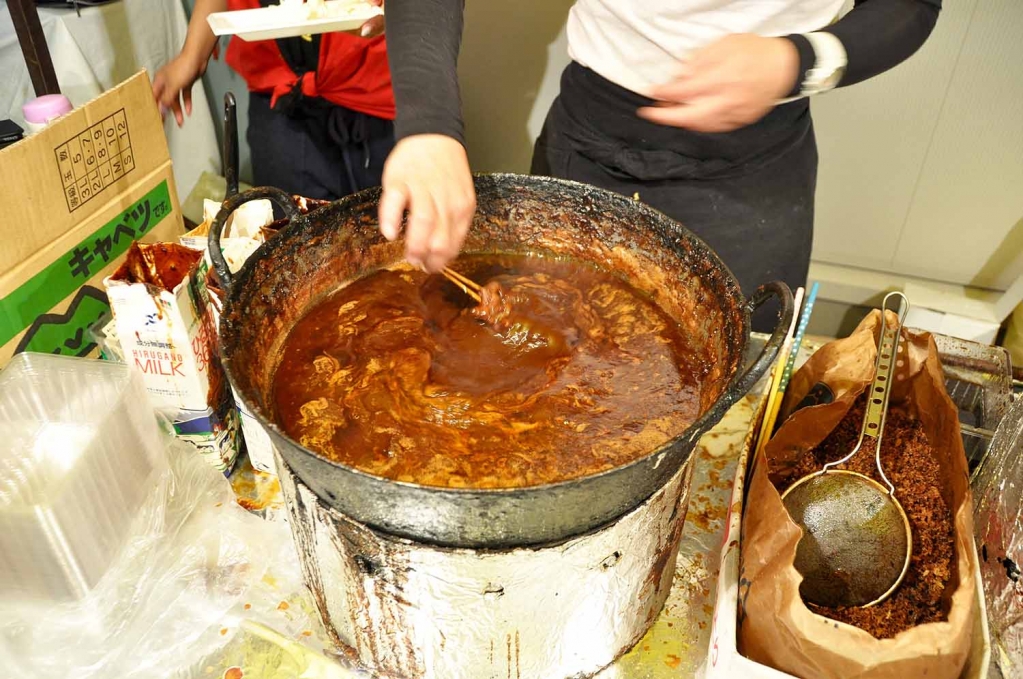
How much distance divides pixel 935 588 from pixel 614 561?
45cm

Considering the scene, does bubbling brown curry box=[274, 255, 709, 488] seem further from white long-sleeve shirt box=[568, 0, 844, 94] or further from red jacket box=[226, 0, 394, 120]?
red jacket box=[226, 0, 394, 120]

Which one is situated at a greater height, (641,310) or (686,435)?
(686,435)

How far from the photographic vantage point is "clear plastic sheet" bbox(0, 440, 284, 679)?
3.36 ft

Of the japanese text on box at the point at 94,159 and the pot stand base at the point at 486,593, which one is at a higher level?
the japanese text on box at the point at 94,159

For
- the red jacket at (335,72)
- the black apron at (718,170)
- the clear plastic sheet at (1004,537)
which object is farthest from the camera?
the red jacket at (335,72)

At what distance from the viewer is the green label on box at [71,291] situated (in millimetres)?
1185

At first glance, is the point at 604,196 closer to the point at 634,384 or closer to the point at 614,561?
the point at 634,384

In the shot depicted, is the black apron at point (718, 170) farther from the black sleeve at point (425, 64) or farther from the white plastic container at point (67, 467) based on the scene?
the white plastic container at point (67, 467)

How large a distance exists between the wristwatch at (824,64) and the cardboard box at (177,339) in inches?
38.9

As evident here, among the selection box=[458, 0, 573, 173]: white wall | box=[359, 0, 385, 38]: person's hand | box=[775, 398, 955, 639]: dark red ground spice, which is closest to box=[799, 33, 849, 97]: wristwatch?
box=[775, 398, 955, 639]: dark red ground spice

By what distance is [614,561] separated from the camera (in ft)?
3.12

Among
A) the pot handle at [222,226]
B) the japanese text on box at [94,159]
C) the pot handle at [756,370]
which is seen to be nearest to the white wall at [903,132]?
the japanese text on box at [94,159]

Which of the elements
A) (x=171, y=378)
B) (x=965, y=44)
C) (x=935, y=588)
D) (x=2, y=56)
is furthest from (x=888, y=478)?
(x=2, y=56)

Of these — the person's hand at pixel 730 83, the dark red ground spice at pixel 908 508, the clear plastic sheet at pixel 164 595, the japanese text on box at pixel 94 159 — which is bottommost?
the clear plastic sheet at pixel 164 595
